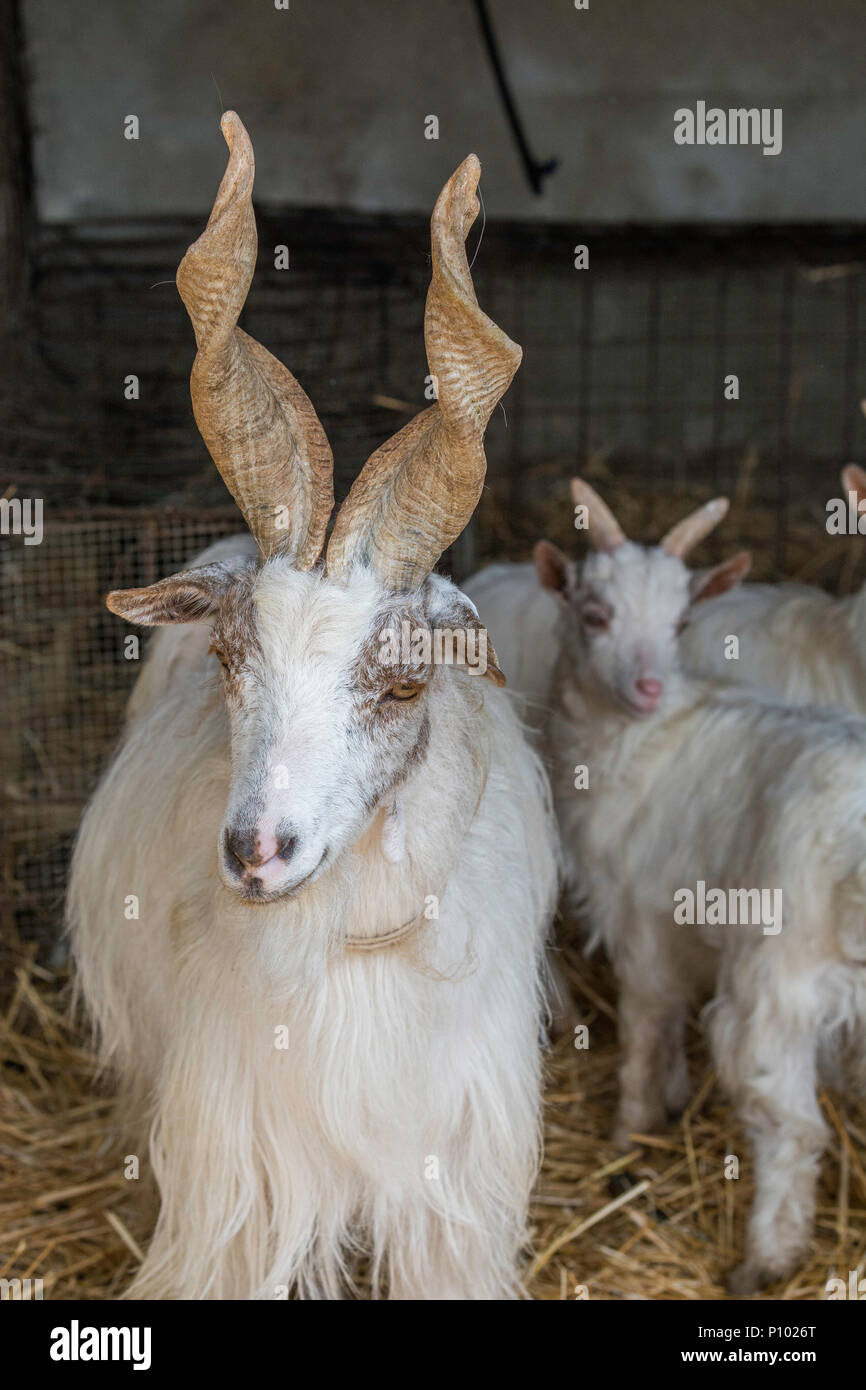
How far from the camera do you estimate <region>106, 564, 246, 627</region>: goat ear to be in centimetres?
233

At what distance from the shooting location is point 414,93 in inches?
269

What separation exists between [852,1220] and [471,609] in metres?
2.12

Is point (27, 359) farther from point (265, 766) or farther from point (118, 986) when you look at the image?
point (265, 766)

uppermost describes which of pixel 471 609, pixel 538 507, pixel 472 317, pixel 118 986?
pixel 538 507

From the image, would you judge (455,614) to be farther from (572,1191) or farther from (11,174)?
(11,174)

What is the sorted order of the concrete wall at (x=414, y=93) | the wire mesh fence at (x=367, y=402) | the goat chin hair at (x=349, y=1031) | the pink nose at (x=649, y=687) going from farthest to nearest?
the concrete wall at (x=414, y=93) → the wire mesh fence at (x=367, y=402) → the pink nose at (x=649, y=687) → the goat chin hair at (x=349, y=1031)

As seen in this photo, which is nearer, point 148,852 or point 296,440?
point 296,440

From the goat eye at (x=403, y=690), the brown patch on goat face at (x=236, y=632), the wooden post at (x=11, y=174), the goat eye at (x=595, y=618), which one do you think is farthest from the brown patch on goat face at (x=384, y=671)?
the wooden post at (x=11, y=174)

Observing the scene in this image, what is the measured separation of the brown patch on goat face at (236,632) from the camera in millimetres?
2176

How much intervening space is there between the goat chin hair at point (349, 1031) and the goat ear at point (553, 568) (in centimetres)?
104

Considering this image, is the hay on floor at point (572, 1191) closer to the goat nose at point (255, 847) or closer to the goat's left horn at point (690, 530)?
the goat's left horn at point (690, 530)

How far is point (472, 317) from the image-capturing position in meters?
1.97

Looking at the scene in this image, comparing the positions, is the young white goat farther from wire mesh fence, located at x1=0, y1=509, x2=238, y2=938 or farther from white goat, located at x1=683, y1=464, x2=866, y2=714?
wire mesh fence, located at x1=0, y1=509, x2=238, y2=938
